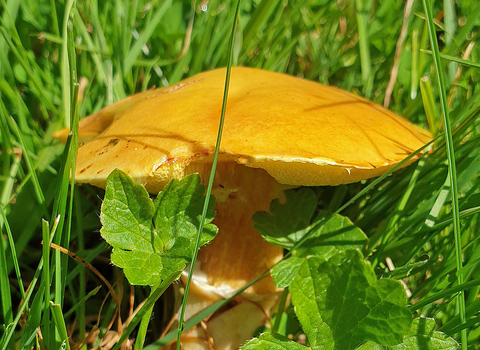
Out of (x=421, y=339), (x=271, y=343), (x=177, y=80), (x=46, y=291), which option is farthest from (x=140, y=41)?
(x=421, y=339)

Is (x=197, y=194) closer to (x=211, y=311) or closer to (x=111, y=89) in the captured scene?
(x=211, y=311)

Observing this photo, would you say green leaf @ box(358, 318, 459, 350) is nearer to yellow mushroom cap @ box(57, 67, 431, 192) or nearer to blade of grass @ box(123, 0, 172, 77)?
yellow mushroom cap @ box(57, 67, 431, 192)

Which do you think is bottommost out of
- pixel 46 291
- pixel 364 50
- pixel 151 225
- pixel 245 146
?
pixel 46 291

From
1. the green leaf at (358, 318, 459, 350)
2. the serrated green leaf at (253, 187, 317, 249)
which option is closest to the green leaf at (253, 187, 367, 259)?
the serrated green leaf at (253, 187, 317, 249)

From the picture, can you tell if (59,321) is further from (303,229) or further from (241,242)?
(303,229)

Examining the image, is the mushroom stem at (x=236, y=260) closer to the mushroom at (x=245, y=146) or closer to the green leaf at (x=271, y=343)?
the mushroom at (x=245, y=146)

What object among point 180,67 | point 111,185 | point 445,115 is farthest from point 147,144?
point 180,67

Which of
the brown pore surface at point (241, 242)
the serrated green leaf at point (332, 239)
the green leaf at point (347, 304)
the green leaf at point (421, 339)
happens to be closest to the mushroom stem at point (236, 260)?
the brown pore surface at point (241, 242)
